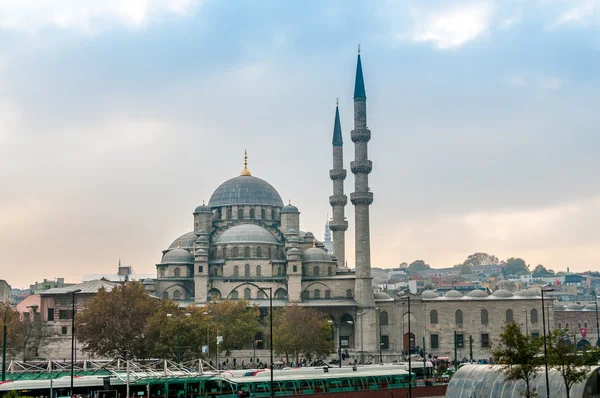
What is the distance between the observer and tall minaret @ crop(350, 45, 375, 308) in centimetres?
7969

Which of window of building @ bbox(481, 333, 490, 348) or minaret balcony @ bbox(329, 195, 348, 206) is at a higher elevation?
minaret balcony @ bbox(329, 195, 348, 206)

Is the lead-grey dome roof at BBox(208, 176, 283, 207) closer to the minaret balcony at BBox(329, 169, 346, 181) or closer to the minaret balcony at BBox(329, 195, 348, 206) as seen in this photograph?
the minaret balcony at BBox(329, 195, 348, 206)

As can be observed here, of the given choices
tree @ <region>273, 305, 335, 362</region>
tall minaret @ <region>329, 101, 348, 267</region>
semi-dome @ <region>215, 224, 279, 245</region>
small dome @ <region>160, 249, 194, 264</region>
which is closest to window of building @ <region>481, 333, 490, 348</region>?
tall minaret @ <region>329, 101, 348, 267</region>

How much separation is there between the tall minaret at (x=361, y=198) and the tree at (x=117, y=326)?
24442 mm

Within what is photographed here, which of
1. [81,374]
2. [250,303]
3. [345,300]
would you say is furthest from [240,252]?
[81,374]

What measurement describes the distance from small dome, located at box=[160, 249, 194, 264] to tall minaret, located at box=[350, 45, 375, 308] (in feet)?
51.8

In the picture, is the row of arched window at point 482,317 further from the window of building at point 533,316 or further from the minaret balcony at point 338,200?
the minaret balcony at point 338,200

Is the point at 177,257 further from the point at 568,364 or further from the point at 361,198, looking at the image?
the point at 568,364

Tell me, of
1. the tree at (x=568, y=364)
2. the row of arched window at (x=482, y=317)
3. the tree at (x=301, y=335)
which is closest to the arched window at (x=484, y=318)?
the row of arched window at (x=482, y=317)

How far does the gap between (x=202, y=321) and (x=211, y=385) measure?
17.6m

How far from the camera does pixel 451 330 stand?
84.2 metres

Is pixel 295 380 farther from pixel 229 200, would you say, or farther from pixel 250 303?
pixel 229 200

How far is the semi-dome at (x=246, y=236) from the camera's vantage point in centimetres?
8381

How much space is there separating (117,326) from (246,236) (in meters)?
26.1
